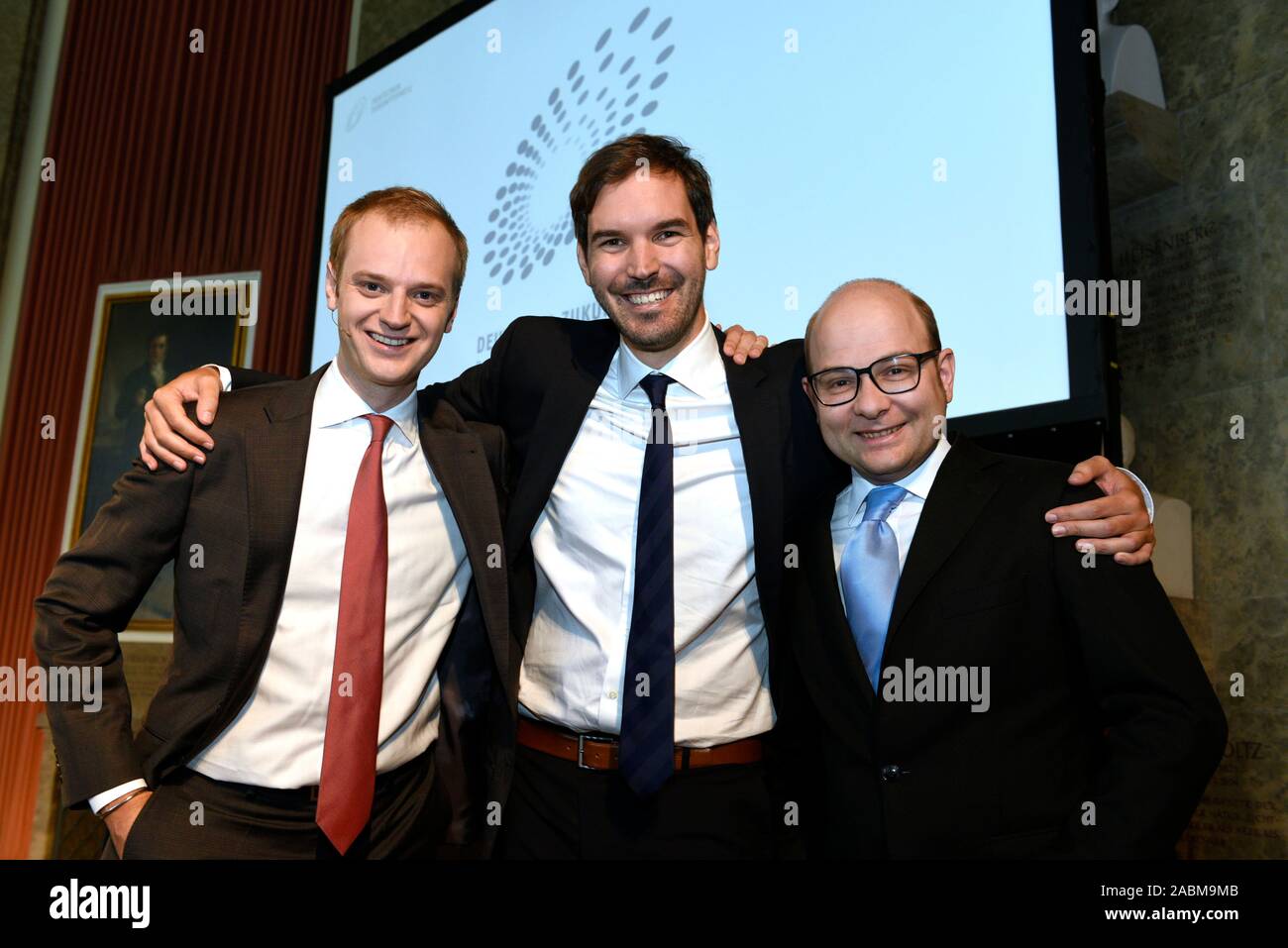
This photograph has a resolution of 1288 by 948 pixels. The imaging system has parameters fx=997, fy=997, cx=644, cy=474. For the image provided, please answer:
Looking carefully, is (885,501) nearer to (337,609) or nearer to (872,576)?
(872,576)

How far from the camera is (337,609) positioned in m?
1.82

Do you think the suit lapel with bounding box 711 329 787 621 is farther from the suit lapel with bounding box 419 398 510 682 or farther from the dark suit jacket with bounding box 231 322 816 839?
the suit lapel with bounding box 419 398 510 682

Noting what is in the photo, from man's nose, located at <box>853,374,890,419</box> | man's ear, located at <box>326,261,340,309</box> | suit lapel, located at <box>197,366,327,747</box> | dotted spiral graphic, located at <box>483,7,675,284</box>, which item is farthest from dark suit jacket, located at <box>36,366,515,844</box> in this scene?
dotted spiral graphic, located at <box>483,7,675,284</box>

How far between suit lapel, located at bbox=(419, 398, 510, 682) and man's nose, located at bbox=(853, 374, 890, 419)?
0.73m

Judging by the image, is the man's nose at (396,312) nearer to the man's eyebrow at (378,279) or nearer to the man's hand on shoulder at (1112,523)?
the man's eyebrow at (378,279)

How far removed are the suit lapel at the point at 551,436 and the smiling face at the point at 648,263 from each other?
120mm

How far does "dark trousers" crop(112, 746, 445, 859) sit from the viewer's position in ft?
5.34

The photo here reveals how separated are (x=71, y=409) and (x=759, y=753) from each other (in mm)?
5924

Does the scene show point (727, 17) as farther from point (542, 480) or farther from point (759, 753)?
point (759, 753)

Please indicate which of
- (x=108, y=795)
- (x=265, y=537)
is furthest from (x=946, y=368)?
(x=108, y=795)

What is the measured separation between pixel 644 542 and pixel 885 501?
460mm

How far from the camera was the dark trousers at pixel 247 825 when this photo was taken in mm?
1627

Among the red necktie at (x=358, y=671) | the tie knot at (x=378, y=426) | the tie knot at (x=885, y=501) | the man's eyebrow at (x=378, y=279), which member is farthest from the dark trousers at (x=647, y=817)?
the man's eyebrow at (x=378, y=279)
